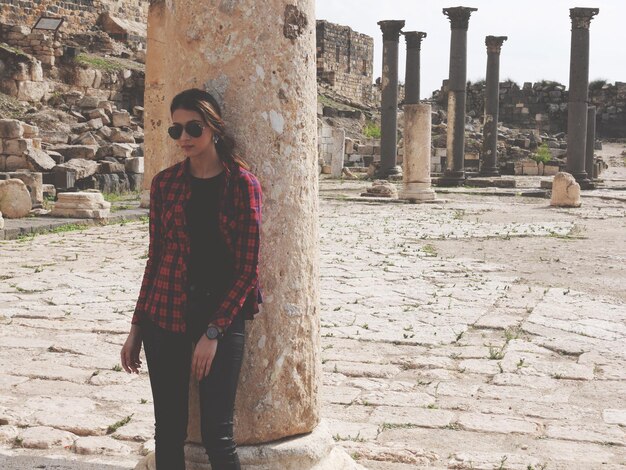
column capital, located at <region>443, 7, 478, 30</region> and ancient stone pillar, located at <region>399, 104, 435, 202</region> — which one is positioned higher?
column capital, located at <region>443, 7, 478, 30</region>

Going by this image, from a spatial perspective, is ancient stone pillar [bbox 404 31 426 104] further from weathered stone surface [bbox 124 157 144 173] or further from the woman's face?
the woman's face

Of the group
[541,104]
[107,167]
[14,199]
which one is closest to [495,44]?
[541,104]

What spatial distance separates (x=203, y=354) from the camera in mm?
2883

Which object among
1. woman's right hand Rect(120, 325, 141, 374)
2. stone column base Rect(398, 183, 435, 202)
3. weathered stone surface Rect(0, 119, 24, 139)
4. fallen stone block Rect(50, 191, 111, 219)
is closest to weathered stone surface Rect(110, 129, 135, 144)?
weathered stone surface Rect(0, 119, 24, 139)

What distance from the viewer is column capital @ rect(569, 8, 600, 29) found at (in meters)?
22.9

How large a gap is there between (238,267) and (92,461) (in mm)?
1510

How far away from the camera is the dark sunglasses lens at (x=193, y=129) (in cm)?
300

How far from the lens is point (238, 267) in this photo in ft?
9.64

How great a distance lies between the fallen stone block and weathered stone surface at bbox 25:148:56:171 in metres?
3.02

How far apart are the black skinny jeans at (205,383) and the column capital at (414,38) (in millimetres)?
27223

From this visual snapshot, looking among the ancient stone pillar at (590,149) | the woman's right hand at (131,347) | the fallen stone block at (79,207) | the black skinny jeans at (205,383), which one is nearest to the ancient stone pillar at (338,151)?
the ancient stone pillar at (590,149)

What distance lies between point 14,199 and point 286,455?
10675mm

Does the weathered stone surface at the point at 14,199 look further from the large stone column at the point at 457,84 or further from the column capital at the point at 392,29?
the column capital at the point at 392,29

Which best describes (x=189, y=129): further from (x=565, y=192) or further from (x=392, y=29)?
(x=392, y=29)
